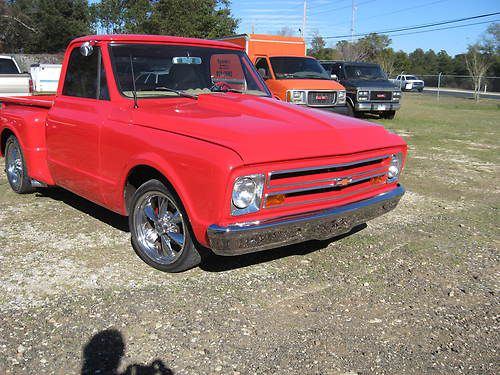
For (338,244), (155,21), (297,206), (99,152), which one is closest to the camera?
(297,206)

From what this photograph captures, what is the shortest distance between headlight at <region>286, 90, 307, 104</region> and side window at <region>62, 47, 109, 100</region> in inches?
303

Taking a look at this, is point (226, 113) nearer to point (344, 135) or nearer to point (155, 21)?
point (344, 135)

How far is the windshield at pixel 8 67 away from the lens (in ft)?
45.1

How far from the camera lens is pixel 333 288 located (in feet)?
→ 12.8

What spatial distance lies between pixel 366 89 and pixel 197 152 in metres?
Result: 13.5

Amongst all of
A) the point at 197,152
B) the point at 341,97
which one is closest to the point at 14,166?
the point at 197,152

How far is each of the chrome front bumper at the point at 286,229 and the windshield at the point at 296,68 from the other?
9.50 meters

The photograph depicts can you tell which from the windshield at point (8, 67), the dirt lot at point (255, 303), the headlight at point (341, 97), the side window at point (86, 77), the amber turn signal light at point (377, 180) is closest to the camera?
the dirt lot at point (255, 303)

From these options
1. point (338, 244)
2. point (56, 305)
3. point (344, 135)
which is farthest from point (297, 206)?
point (56, 305)

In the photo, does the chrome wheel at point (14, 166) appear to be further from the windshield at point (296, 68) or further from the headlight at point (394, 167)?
the windshield at point (296, 68)

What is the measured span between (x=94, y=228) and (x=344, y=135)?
275 cm

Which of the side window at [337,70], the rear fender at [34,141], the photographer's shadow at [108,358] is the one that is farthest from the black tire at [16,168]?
the side window at [337,70]

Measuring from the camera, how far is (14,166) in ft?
20.7

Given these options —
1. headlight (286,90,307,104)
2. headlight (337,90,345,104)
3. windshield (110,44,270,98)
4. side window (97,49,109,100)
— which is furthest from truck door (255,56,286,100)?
side window (97,49,109,100)
